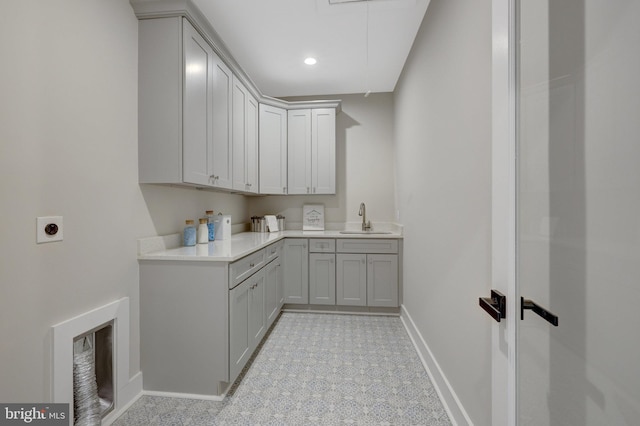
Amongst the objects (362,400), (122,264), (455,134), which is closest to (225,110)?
(122,264)

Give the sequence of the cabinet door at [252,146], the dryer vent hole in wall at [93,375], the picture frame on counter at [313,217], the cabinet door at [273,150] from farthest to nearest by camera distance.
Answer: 1. the picture frame on counter at [313,217]
2. the cabinet door at [273,150]
3. the cabinet door at [252,146]
4. the dryer vent hole in wall at [93,375]

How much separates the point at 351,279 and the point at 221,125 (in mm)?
2127

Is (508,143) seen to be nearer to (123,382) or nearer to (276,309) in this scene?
(123,382)

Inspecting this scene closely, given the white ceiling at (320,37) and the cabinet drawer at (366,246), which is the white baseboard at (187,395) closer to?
the cabinet drawer at (366,246)

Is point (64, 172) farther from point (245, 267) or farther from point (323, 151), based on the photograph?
point (323, 151)

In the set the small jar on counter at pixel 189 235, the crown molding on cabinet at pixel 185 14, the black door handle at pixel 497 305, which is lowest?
the black door handle at pixel 497 305

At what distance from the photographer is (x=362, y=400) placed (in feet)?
5.57

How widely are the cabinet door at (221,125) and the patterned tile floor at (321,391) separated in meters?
1.51

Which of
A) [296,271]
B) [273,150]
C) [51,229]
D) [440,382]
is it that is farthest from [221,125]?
A: [440,382]

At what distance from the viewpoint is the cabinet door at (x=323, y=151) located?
11.6ft

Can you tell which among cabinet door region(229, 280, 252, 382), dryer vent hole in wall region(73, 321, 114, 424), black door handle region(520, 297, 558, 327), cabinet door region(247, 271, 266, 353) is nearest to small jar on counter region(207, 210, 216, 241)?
cabinet door region(247, 271, 266, 353)

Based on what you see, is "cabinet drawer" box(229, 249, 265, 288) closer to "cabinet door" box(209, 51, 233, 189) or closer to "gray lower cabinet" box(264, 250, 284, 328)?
"gray lower cabinet" box(264, 250, 284, 328)

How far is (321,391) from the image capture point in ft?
5.84

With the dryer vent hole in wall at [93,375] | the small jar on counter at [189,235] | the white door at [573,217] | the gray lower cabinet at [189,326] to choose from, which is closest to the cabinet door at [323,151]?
the small jar on counter at [189,235]
